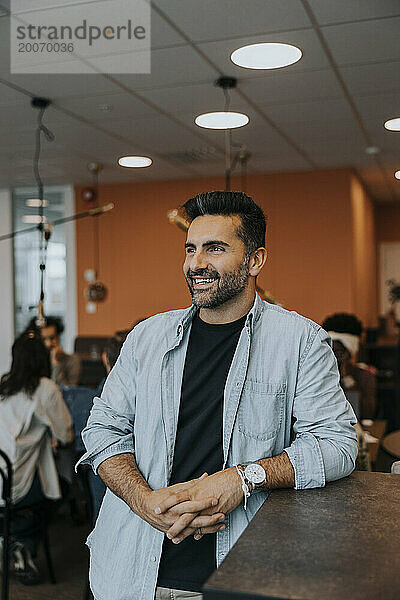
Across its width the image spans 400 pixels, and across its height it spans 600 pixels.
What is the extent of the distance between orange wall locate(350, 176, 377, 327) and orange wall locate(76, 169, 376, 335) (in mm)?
232

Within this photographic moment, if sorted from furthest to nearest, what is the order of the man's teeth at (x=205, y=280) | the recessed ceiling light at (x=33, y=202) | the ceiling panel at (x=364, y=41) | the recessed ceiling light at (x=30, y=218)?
the recessed ceiling light at (x=30, y=218), the recessed ceiling light at (x=33, y=202), the ceiling panel at (x=364, y=41), the man's teeth at (x=205, y=280)

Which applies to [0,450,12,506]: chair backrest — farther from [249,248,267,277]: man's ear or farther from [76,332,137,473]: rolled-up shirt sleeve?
[249,248,267,277]: man's ear

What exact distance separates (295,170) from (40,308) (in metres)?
3.51

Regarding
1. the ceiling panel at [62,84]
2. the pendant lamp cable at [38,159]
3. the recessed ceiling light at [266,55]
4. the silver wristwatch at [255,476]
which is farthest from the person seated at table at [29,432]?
the silver wristwatch at [255,476]

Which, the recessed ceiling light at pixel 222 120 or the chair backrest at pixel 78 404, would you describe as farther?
the recessed ceiling light at pixel 222 120

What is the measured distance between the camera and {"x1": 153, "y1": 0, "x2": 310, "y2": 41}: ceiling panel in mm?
2768

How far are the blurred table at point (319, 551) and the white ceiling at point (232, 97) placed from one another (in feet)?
7.26

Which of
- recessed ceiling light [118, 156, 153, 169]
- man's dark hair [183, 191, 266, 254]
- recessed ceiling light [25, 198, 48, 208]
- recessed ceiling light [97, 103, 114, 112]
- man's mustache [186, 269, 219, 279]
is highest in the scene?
recessed ceiling light [118, 156, 153, 169]

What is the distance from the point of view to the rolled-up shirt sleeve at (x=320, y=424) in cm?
136

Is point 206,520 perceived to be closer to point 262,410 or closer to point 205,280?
point 262,410

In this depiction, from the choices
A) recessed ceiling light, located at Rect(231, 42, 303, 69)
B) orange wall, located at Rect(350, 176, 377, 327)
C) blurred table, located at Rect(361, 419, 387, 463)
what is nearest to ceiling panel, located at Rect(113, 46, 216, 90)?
recessed ceiling light, located at Rect(231, 42, 303, 69)

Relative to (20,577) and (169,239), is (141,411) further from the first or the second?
(169,239)

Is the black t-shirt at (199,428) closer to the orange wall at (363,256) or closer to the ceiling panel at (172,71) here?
the ceiling panel at (172,71)

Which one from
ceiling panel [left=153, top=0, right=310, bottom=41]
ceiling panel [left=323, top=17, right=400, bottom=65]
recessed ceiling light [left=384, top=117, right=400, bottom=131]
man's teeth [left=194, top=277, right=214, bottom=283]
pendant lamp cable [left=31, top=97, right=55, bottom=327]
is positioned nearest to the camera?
man's teeth [left=194, top=277, right=214, bottom=283]
